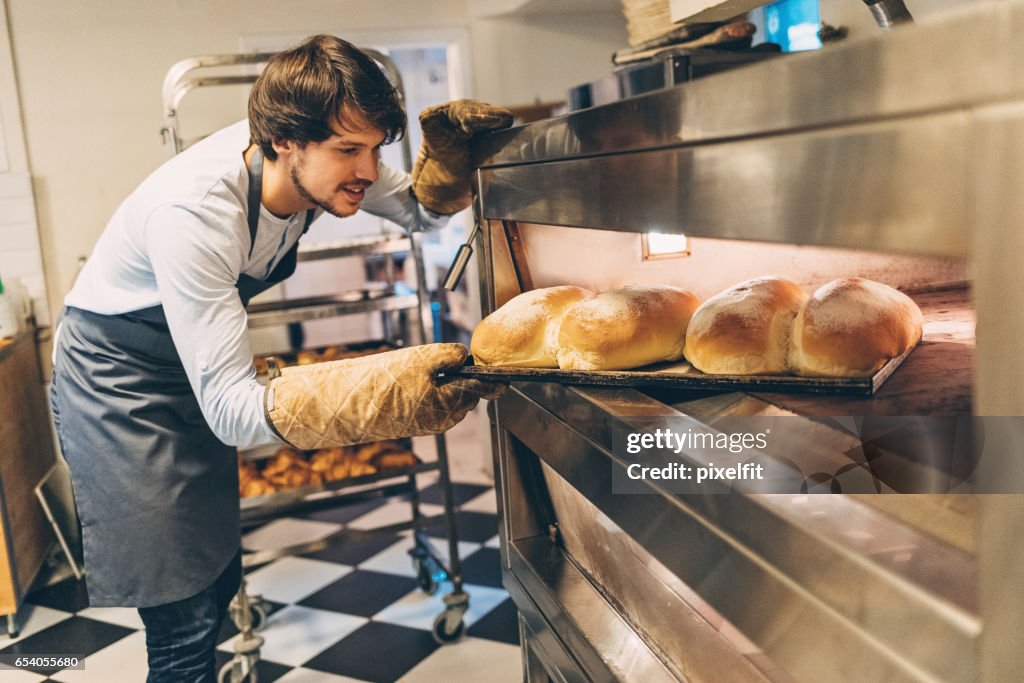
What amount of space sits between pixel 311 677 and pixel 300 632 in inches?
11.0

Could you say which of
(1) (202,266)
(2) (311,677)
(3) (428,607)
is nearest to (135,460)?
(1) (202,266)

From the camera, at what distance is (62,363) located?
177 centimetres

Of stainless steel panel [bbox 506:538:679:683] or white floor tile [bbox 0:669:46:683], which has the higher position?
stainless steel panel [bbox 506:538:679:683]

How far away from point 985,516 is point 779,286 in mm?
496

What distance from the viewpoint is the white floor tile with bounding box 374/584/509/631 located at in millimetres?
2609

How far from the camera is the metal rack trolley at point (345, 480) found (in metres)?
2.48

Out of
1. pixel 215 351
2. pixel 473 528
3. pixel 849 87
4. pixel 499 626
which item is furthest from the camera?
pixel 473 528

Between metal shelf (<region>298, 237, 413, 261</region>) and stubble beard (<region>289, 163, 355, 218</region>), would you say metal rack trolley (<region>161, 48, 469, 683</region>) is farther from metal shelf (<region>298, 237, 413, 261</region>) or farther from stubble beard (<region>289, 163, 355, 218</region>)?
stubble beard (<region>289, 163, 355, 218</region>)

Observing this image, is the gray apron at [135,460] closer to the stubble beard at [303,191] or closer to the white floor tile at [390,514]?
the stubble beard at [303,191]

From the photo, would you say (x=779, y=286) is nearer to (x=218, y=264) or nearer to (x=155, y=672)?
(x=218, y=264)

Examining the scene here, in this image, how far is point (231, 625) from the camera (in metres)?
2.66

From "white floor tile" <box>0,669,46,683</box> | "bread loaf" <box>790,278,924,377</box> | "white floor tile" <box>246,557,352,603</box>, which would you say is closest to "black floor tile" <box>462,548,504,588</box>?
"white floor tile" <box>246,557,352,603</box>

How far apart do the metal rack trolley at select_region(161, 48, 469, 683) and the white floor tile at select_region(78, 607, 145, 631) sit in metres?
0.41

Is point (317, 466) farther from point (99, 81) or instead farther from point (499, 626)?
point (99, 81)
